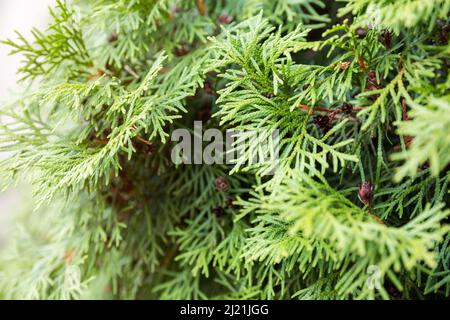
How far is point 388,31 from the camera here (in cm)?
78

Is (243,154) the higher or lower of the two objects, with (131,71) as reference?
lower

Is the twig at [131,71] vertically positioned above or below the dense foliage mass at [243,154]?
above

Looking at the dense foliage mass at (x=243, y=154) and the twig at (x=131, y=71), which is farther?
the twig at (x=131, y=71)

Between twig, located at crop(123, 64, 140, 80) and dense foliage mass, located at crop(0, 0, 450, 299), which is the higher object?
twig, located at crop(123, 64, 140, 80)

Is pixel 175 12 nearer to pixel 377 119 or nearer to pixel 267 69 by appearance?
pixel 267 69

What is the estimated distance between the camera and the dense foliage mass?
0.68 meters

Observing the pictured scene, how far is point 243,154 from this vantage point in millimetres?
823

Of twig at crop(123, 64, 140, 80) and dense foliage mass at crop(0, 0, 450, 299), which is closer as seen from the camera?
dense foliage mass at crop(0, 0, 450, 299)

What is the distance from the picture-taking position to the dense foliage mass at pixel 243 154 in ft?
2.23

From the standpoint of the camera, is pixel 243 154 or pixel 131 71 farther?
pixel 131 71
